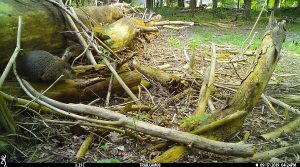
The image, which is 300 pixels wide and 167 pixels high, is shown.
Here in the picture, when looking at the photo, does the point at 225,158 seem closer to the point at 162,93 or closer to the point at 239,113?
the point at 239,113

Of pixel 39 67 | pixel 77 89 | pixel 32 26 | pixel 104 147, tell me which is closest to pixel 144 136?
pixel 104 147

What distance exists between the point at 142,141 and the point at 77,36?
2.58 metres

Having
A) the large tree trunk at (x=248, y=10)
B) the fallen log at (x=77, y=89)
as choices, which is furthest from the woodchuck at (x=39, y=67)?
the large tree trunk at (x=248, y=10)

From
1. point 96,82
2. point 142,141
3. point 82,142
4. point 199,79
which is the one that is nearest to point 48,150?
point 82,142

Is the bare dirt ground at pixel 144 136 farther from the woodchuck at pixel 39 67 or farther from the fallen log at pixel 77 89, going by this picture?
the woodchuck at pixel 39 67

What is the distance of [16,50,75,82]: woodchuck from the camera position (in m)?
4.12

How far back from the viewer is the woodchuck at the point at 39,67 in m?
4.12

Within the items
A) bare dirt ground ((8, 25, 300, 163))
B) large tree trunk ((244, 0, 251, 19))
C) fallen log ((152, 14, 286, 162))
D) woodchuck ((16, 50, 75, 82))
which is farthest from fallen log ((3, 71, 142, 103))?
large tree trunk ((244, 0, 251, 19))

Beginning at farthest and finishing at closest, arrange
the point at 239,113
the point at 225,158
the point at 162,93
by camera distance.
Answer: the point at 162,93
the point at 239,113
the point at 225,158

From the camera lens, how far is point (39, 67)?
160 inches

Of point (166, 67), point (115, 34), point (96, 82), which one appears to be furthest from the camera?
point (115, 34)

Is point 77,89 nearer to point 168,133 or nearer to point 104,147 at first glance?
point 104,147

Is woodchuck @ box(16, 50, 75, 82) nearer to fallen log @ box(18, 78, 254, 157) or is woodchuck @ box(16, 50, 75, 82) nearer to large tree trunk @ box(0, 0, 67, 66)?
large tree trunk @ box(0, 0, 67, 66)

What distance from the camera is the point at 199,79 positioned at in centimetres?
550
